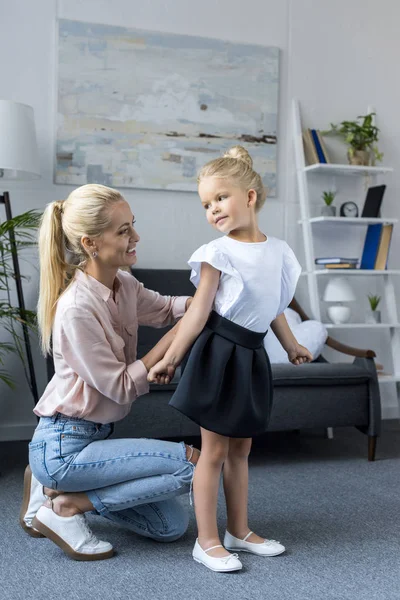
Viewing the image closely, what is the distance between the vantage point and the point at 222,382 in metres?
1.90

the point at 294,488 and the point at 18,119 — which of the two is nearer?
the point at 294,488

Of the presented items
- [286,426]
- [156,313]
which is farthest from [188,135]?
[156,313]

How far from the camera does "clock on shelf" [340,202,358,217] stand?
4.15 m

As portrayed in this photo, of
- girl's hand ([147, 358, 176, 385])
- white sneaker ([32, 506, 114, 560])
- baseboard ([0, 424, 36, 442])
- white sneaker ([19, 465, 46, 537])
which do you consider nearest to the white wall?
baseboard ([0, 424, 36, 442])

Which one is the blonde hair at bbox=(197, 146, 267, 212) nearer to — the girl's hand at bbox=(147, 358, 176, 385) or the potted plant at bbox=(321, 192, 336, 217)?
the girl's hand at bbox=(147, 358, 176, 385)

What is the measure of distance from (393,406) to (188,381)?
109 inches

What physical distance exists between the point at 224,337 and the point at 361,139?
2.56 m

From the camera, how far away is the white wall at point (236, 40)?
3650 millimetres

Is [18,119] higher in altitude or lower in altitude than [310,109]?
lower

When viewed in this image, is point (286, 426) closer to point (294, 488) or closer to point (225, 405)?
point (294, 488)

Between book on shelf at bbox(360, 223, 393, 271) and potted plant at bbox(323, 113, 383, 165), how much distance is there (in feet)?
1.26

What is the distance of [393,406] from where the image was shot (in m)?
4.36

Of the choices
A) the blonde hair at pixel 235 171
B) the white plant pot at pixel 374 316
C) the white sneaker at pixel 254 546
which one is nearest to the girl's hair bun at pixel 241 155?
the blonde hair at pixel 235 171

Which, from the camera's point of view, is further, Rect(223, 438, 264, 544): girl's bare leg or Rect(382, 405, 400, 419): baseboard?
Rect(382, 405, 400, 419): baseboard
